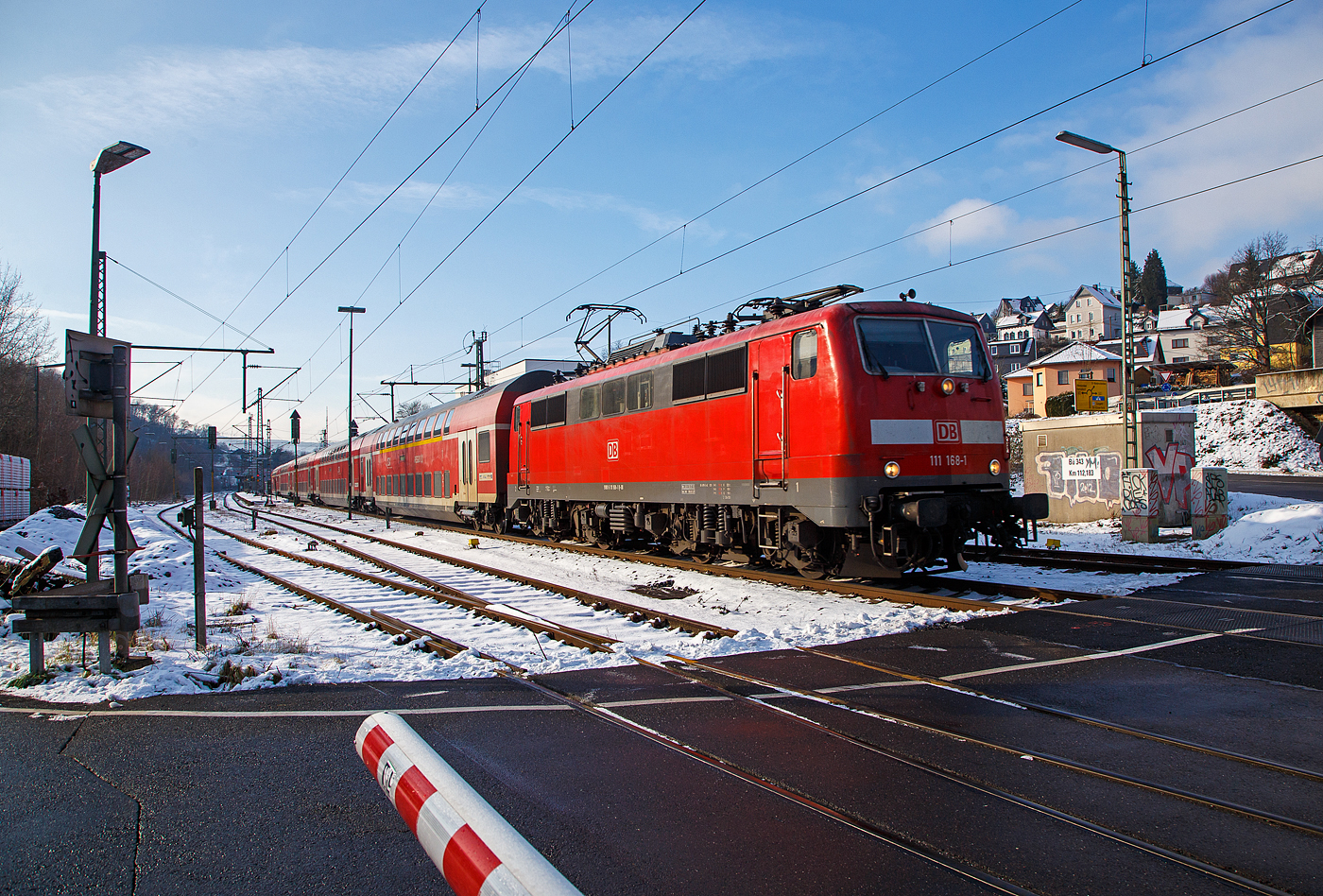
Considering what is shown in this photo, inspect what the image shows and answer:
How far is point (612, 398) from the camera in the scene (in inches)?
593

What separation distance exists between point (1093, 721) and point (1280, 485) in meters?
31.6

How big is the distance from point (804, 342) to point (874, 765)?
21.2ft

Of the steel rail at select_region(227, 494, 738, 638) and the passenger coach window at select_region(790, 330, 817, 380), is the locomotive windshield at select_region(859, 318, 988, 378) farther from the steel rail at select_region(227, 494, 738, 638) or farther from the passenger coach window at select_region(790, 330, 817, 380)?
the steel rail at select_region(227, 494, 738, 638)

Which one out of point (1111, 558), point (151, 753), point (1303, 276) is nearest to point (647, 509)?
point (1111, 558)

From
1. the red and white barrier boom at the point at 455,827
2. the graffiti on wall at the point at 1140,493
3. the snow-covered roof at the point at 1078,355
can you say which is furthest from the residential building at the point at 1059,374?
the red and white barrier boom at the point at 455,827

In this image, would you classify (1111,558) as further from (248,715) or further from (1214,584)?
(248,715)

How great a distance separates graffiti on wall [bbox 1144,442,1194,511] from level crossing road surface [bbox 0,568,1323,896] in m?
9.82

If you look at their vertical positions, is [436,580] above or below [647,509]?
below

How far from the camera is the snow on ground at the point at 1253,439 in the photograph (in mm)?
35188

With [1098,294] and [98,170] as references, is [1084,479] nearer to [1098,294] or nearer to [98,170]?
[98,170]

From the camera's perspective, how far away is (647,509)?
14539 mm

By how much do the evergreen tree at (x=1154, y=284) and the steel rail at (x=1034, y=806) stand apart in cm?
12158

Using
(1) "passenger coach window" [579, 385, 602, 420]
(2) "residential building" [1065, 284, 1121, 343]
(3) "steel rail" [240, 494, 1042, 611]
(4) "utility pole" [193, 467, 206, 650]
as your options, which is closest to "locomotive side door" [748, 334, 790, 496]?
(3) "steel rail" [240, 494, 1042, 611]

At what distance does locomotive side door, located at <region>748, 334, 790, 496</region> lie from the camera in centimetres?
1041
